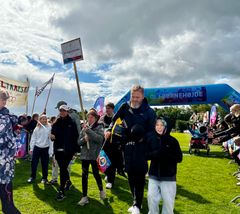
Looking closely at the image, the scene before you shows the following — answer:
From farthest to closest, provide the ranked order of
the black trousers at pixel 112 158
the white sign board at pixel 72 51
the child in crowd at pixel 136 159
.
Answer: the black trousers at pixel 112 158 → the white sign board at pixel 72 51 → the child in crowd at pixel 136 159

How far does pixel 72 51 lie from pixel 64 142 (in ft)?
6.63

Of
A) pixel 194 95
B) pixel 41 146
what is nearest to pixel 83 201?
pixel 41 146

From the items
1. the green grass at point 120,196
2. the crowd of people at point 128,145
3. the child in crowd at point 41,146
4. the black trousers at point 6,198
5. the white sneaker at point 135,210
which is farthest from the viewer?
the child in crowd at point 41,146

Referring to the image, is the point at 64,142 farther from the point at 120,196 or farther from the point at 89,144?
the point at 120,196

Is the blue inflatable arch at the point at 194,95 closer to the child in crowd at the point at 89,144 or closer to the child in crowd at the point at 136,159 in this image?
the child in crowd at the point at 89,144

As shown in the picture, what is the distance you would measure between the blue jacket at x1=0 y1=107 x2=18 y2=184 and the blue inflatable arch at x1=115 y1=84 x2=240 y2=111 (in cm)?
1250

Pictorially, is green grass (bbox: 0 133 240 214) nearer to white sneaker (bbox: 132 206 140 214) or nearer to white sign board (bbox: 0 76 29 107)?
white sneaker (bbox: 132 206 140 214)

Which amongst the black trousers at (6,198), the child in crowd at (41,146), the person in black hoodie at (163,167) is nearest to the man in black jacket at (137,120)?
the person in black hoodie at (163,167)

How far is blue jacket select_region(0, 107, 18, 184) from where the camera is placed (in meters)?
4.59

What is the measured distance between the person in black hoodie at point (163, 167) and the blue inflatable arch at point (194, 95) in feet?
39.0

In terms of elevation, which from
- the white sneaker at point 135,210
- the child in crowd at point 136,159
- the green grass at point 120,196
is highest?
the child in crowd at point 136,159

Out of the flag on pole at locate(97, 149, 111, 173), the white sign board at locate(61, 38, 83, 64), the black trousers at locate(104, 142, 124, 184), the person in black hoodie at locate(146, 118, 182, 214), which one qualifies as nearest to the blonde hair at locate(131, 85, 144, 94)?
the person in black hoodie at locate(146, 118, 182, 214)

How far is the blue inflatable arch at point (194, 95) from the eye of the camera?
1628 centimetres

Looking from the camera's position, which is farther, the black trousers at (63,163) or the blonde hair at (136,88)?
the black trousers at (63,163)
